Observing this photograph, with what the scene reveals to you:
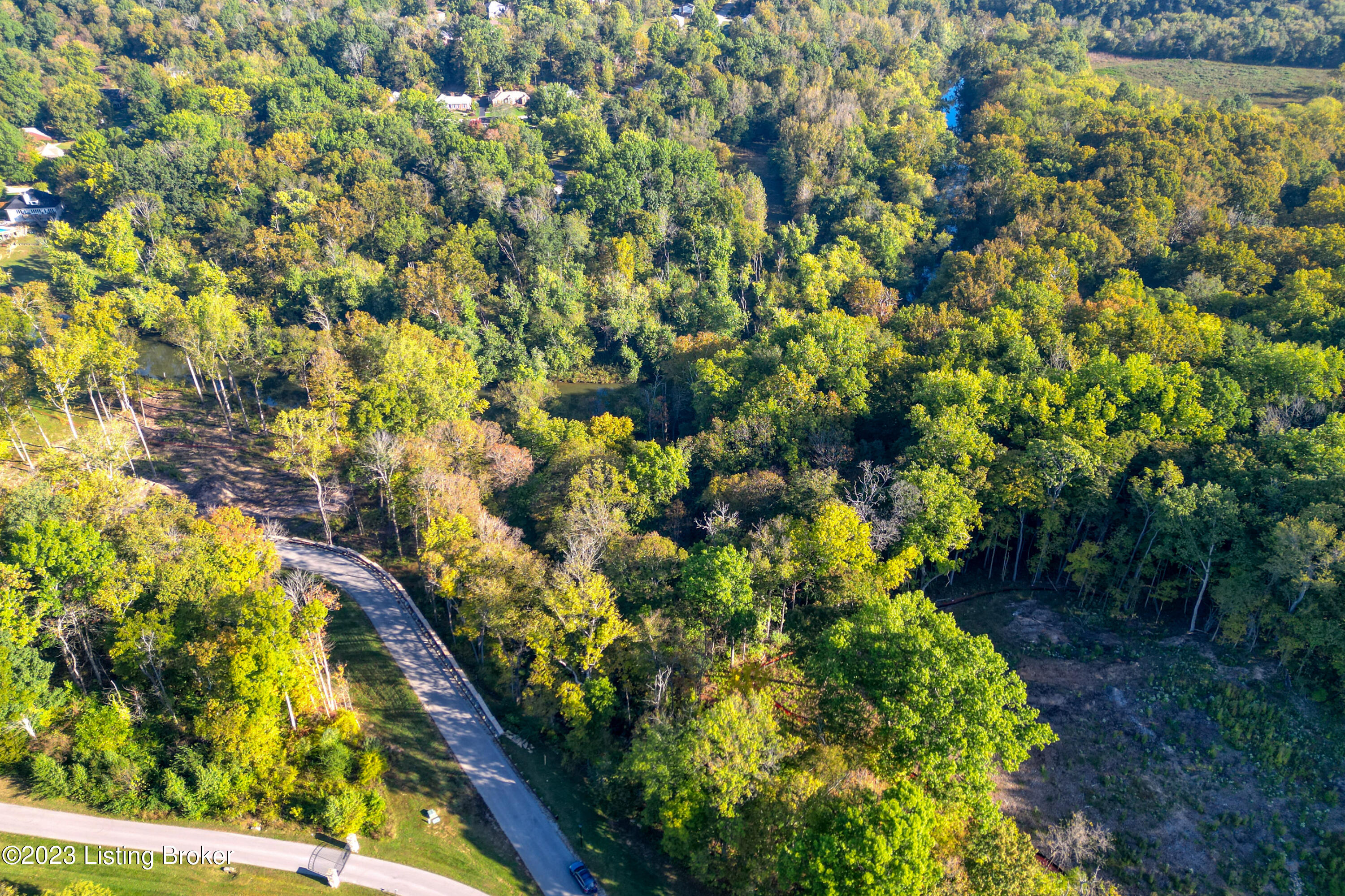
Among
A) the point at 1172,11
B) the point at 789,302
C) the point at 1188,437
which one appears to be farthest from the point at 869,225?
the point at 1172,11

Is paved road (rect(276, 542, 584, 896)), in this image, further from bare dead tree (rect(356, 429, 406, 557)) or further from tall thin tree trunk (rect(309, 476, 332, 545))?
bare dead tree (rect(356, 429, 406, 557))

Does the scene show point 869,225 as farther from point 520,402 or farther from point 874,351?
point 520,402

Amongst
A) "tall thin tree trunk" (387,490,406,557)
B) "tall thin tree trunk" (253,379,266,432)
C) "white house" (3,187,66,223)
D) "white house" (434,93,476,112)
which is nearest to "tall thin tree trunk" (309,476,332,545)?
"tall thin tree trunk" (387,490,406,557)

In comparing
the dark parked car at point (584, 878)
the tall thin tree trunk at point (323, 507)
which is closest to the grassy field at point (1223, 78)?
the tall thin tree trunk at point (323, 507)

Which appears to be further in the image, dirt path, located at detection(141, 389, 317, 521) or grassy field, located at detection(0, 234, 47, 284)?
grassy field, located at detection(0, 234, 47, 284)

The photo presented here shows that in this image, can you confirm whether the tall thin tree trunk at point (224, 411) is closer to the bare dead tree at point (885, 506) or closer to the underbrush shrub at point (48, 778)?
the underbrush shrub at point (48, 778)

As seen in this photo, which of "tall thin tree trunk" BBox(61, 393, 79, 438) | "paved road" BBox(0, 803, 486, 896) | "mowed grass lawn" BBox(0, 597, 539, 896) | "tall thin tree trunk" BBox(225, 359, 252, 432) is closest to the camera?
"mowed grass lawn" BBox(0, 597, 539, 896)

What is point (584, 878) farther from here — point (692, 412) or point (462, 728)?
point (692, 412)
